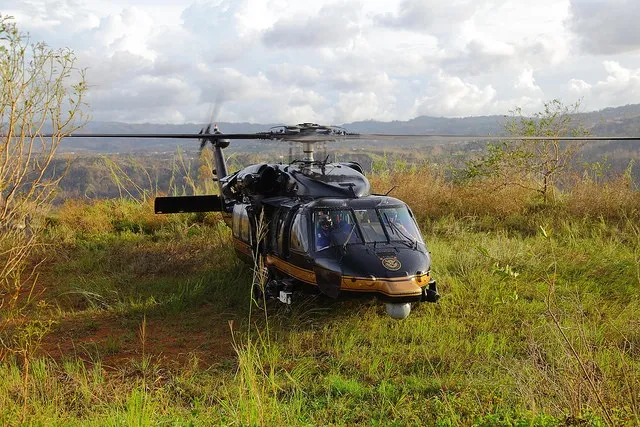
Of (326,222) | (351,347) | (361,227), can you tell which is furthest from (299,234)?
(351,347)

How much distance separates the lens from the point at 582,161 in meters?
14.8

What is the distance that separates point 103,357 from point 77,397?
138 centimetres

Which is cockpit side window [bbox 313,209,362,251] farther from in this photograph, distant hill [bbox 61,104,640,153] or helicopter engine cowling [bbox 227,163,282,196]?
distant hill [bbox 61,104,640,153]

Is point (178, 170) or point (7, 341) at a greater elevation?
point (178, 170)

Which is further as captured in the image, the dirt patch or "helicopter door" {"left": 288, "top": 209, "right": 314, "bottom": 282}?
"helicopter door" {"left": 288, "top": 209, "right": 314, "bottom": 282}

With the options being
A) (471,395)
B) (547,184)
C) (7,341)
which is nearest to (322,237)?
(471,395)

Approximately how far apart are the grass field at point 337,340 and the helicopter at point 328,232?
621mm

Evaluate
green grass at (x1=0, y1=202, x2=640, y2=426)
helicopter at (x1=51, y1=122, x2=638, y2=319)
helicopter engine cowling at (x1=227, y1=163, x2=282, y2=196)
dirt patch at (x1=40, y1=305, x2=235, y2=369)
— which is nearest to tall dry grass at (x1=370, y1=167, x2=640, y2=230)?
green grass at (x1=0, y1=202, x2=640, y2=426)

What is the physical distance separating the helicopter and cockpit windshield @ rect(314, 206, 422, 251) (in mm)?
13

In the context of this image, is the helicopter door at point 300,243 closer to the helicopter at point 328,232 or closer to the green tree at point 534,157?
the helicopter at point 328,232

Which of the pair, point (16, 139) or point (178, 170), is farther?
point (178, 170)

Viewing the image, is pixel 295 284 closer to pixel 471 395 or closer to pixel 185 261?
pixel 471 395

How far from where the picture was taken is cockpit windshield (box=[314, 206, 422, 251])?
6.79m

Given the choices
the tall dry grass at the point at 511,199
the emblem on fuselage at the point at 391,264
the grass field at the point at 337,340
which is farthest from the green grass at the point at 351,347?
the tall dry grass at the point at 511,199
